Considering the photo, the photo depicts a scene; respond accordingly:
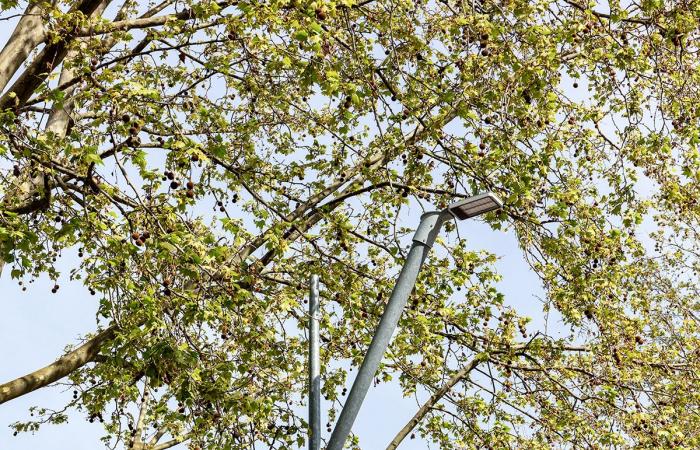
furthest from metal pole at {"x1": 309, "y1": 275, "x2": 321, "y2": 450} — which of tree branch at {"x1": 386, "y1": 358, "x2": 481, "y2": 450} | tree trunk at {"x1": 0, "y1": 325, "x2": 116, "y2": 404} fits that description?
tree branch at {"x1": 386, "y1": 358, "x2": 481, "y2": 450}

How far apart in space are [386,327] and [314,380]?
0.96 meters

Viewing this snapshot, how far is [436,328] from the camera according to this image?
459 inches

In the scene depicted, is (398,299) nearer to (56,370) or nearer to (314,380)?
(314,380)

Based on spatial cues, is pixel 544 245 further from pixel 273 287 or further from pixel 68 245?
pixel 68 245

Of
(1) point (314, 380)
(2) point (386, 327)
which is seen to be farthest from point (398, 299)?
(1) point (314, 380)

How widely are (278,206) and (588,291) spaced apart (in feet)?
14.1

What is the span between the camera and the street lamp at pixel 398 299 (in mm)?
6641

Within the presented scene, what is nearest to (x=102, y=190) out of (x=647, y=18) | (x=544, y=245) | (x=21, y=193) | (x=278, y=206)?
(x=21, y=193)

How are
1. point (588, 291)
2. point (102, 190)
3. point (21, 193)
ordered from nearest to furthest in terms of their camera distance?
point (102, 190) < point (21, 193) < point (588, 291)

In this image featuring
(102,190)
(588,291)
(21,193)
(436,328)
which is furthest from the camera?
(436,328)

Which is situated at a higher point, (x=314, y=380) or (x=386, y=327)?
(x=386, y=327)

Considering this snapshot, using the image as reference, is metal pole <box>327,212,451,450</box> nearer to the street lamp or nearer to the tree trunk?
the street lamp

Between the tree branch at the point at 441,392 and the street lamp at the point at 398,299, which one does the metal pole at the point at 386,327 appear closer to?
the street lamp at the point at 398,299

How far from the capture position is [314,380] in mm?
7461
